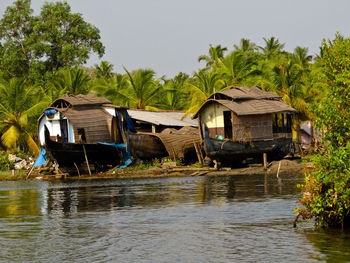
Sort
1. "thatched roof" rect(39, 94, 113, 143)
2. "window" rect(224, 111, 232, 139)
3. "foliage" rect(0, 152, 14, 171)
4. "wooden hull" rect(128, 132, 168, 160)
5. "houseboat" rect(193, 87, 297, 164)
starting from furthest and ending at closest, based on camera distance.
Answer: "foliage" rect(0, 152, 14, 171) < "thatched roof" rect(39, 94, 113, 143) < "wooden hull" rect(128, 132, 168, 160) < "window" rect(224, 111, 232, 139) < "houseboat" rect(193, 87, 297, 164)

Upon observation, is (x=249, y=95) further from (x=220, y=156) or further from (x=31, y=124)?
(x=31, y=124)

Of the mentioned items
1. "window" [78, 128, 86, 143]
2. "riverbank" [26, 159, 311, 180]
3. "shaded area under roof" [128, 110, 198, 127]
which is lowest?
"riverbank" [26, 159, 311, 180]

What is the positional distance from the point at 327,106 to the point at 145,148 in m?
25.6

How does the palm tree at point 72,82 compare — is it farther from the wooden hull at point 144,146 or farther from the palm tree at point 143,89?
the wooden hull at point 144,146

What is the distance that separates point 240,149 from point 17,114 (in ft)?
60.4

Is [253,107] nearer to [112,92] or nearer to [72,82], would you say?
[112,92]

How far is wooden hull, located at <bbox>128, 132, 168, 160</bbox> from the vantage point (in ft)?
121

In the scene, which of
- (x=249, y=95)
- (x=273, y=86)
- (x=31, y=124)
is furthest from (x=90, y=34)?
(x=249, y=95)

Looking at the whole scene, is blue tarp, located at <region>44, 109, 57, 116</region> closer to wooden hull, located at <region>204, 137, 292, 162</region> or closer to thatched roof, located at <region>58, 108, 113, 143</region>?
thatched roof, located at <region>58, 108, 113, 143</region>

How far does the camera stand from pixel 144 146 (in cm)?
3700

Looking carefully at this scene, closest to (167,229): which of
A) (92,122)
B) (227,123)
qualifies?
(227,123)

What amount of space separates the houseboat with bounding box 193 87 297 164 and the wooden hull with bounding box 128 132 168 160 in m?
3.07

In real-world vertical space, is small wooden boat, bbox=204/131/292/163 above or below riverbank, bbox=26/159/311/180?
above

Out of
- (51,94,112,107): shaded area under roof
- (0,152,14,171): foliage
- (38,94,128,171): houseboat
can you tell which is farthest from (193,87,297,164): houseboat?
(0,152,14,171): foliage
